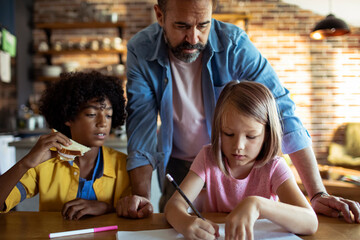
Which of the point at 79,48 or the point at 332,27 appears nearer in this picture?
the point at 332,27

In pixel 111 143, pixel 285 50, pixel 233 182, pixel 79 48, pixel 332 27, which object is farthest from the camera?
pixel 285 50

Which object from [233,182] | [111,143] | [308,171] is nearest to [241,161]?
[233,182]

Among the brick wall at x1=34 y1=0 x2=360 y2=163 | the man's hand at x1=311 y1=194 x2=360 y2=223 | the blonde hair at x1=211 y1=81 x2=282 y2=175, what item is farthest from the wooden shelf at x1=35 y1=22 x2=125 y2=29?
the man's hand at x1=311 y1=194 x2=360 y2=223

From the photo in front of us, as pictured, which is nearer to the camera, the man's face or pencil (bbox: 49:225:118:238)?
pencil (bbox: 49:225:118:238)

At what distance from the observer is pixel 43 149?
110 cm

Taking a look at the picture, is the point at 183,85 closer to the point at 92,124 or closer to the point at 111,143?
the point at 92,124

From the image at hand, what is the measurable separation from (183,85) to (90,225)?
0.74 metres

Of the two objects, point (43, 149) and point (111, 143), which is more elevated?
point (43, 149)

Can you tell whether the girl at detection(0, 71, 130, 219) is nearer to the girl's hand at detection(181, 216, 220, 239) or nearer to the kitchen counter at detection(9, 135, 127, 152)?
the girl's hand at detection(181, 216, 220, 239)

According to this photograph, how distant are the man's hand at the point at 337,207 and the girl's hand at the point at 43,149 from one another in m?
0.81

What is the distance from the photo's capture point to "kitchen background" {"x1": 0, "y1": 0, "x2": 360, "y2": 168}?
5082 millimetres

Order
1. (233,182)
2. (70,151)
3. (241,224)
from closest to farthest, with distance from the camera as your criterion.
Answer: (241,224)
(233,182)
(70,151)

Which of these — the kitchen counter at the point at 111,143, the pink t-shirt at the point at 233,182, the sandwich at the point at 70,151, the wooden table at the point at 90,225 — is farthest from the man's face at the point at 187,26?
the kitchen counter at the point at 111,143

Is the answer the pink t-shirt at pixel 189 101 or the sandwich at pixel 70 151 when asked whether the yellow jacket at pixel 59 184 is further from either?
the pink t-shirt at pixel 189 101
